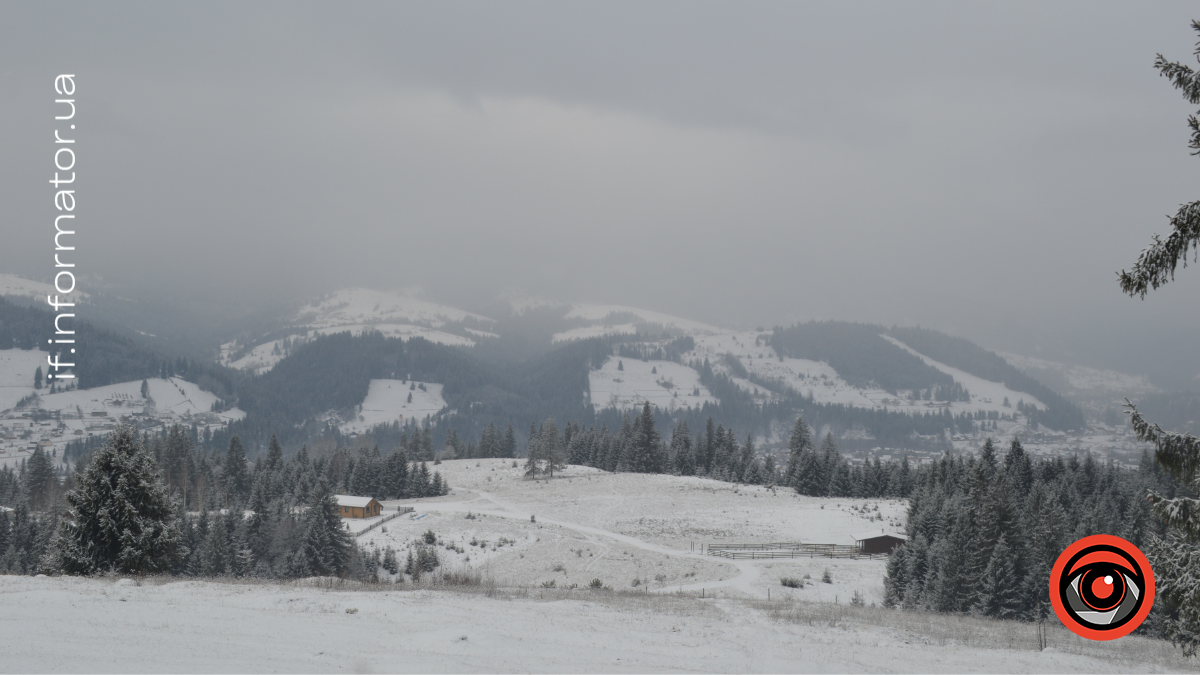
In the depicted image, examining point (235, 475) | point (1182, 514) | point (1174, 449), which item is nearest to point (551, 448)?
point (235, 475)

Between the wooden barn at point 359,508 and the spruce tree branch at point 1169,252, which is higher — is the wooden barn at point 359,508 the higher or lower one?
the lower one

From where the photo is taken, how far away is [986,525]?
134ft

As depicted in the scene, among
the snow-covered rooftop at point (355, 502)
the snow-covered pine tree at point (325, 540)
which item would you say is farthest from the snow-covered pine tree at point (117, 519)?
the snow-covered rooftop at point (355, 502)

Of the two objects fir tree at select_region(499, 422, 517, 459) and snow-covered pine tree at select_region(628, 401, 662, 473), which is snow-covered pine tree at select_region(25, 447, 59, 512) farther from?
snow-covered pine tree at select_region(628, 401, 662, 473)

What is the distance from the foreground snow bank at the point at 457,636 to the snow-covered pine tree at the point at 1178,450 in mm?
5661

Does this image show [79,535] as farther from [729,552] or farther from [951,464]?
[951,464]

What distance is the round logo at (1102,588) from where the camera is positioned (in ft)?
28.2

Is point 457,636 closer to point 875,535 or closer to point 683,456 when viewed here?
point 875,535

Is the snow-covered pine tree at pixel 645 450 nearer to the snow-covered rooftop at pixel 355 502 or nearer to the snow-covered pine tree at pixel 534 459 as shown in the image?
the snow-covered pine tree at pixel 534 459

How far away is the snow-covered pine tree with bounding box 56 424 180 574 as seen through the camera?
2994 cm

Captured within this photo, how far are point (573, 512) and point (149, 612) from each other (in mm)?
63360

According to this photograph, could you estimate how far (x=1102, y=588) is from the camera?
345 inches

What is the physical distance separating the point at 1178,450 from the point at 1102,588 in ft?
15.1

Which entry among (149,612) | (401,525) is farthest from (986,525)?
(401,525)
